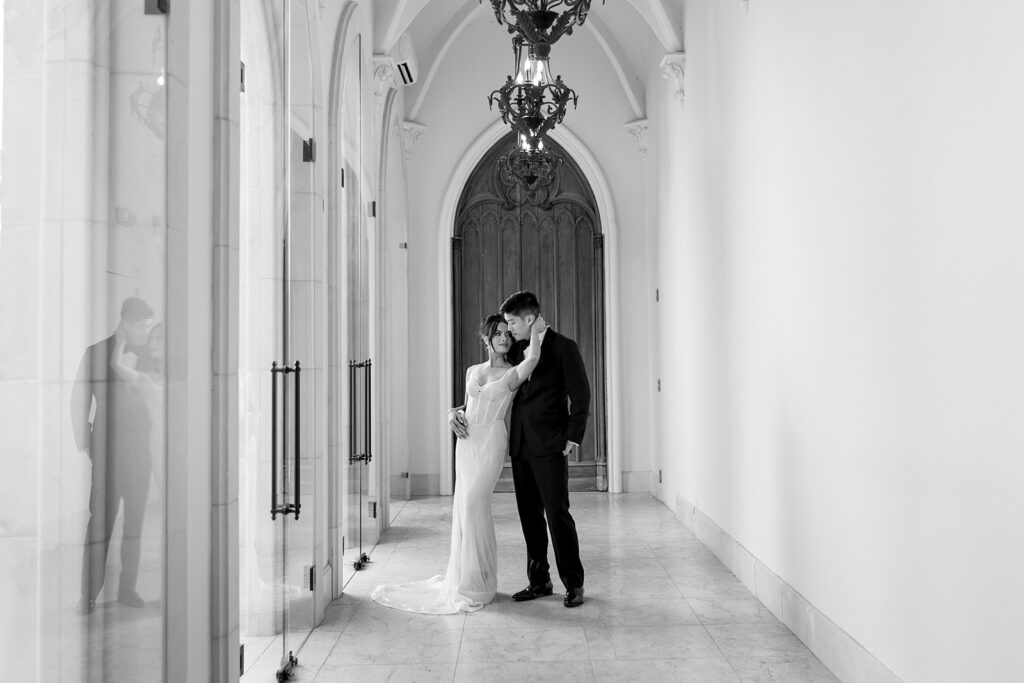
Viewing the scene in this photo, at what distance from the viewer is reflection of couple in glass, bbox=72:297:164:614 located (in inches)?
81.7

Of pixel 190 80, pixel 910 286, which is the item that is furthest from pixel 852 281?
pixel 190 80

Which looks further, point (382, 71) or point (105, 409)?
point (382, 71)

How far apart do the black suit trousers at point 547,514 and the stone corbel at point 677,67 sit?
3932 millimetres

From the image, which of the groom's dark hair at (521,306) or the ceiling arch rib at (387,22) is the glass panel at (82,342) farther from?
the ceiling arch rib at (387,22)

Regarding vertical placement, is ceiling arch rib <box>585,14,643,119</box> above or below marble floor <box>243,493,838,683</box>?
above

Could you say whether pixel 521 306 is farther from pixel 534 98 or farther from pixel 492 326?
pixel 534 98

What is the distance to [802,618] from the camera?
14.1 feet

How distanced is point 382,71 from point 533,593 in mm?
4563

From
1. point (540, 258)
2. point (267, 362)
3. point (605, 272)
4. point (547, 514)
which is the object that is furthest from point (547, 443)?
point (540, 258)

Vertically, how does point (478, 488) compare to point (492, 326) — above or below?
below

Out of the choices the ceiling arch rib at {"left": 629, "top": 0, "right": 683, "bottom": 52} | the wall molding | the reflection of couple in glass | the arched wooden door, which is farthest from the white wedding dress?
the arched wooden door

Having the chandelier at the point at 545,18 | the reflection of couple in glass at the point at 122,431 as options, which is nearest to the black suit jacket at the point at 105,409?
the reflection of couple in glass at the point at 122,431

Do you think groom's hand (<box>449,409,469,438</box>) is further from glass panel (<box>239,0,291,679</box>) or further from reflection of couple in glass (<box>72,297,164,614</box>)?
reflection of couple in glass (<box>72,297,164,614</box>)

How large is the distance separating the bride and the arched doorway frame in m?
4.11
